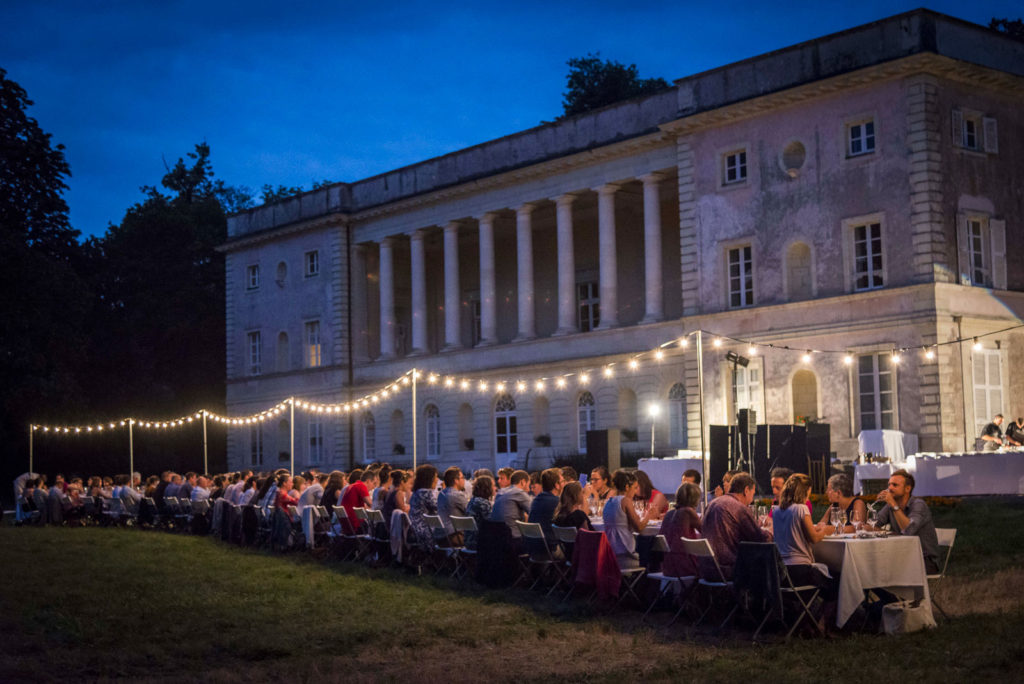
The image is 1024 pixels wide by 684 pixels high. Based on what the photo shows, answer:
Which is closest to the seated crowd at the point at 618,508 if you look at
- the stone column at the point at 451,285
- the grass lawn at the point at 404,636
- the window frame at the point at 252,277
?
the grass lawn at the point at 404,636

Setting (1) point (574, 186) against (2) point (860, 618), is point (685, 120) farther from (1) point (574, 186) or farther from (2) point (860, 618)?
(2) point (860, 618)

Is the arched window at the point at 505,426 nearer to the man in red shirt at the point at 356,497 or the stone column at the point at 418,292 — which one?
the stone column at the point at 418,292

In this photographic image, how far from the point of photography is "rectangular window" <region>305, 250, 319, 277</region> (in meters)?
48.6

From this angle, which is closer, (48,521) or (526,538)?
(526,538)

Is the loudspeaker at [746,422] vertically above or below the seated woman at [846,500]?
above

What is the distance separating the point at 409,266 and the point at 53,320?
47.3ft

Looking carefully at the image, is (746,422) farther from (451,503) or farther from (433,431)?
(433,431)

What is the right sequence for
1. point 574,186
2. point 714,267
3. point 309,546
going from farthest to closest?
point 574,186
point 714,267
point 309,546

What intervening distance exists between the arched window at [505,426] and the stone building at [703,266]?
69 mm

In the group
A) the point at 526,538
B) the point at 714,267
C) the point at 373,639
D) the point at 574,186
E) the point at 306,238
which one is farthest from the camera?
the point at 306,238

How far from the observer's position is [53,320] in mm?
41719

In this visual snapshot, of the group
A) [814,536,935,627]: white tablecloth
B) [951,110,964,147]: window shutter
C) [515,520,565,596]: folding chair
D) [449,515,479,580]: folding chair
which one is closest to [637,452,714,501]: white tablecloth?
[951,110,964,147]: window shutter

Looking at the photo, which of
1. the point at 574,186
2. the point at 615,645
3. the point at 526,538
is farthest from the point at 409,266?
the point at 615,645

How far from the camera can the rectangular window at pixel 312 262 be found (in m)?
48.6
